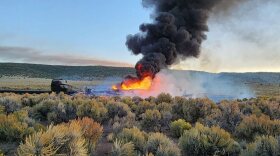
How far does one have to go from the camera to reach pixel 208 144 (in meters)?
10.0

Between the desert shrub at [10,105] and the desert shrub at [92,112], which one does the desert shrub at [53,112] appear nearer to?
the desert shrub at [92,112]

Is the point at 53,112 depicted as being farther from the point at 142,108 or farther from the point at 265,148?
the point at 265,148

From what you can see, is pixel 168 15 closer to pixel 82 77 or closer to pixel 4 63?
pixel 82 77

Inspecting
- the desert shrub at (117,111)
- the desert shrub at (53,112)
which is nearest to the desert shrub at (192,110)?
the desert shrub at (117,111)

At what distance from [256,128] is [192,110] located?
6359 millimetres

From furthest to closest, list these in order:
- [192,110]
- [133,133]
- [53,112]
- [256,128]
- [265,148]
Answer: [192,110] < [53,112] < [256,128] < [133,133] < [265,148]

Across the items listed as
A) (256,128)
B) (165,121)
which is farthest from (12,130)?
(256,128)

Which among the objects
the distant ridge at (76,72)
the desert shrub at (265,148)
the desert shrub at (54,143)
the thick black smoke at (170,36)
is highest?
the thick black smoke at (170,36)

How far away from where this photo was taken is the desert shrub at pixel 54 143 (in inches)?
285

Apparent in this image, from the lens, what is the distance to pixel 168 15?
51812 millimetres

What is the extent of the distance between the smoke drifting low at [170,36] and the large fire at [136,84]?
72 cm

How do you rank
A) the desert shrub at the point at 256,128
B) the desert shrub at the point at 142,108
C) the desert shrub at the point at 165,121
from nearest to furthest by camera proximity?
the desert shrub at the point at 256,128 → the desert shrub at the point at 165,121 → the desert shrub at the point at 142,108

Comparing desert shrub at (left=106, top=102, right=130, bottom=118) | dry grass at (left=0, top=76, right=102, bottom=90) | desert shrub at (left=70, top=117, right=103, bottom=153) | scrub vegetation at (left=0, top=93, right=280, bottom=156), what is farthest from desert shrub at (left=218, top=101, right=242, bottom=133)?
dry grass at (left=0, top=76, right=102, bottom=90)

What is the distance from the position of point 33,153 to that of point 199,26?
51701 millimetres
